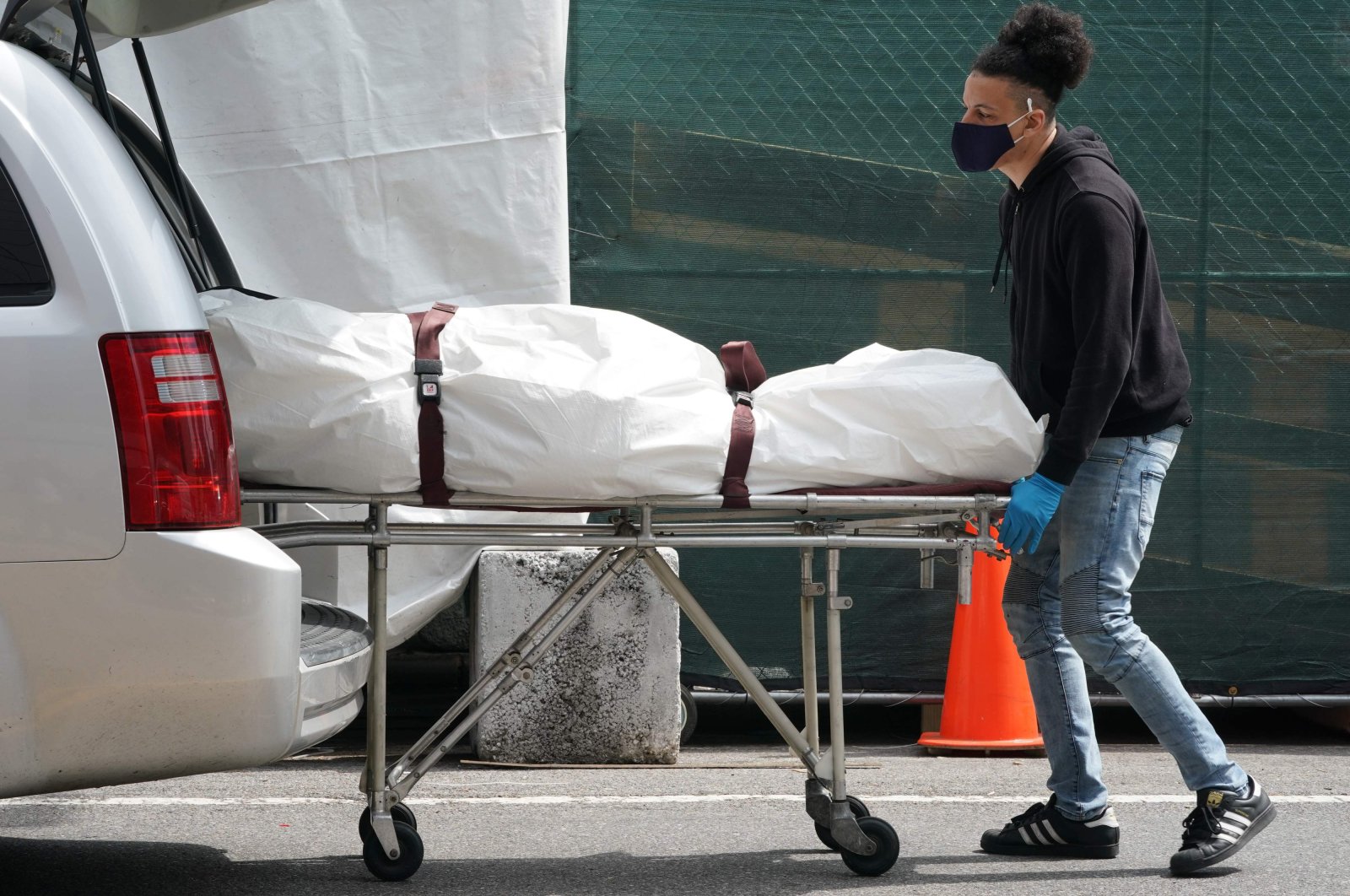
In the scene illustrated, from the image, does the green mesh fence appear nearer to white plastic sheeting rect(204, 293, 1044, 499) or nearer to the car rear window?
white plastic sheeting rect(204, 293, 1044, 499)

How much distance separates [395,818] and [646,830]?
2.60 ft

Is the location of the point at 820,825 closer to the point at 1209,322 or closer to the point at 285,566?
the point at 285,566

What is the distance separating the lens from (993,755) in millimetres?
5312

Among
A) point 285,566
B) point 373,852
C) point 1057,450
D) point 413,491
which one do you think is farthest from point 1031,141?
point 373,852

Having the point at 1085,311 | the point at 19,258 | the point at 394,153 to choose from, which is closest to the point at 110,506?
the point at 19,258

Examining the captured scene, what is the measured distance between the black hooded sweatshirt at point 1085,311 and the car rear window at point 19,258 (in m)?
2.13

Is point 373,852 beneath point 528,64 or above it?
beneath

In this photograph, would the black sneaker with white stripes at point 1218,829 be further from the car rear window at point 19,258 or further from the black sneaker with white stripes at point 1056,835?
the car rear window at point 19,258

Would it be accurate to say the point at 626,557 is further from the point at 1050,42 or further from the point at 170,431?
the point at 1050,42

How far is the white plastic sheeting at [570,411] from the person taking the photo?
3.14 meters

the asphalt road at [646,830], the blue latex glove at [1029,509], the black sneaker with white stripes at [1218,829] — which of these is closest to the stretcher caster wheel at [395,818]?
the asphalt road at [646,830]

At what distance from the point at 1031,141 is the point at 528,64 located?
89.3 inches

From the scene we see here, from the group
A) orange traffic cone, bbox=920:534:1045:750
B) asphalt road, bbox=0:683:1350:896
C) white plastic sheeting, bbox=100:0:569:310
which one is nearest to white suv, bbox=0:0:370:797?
asphalt road, bbox=0:683:1350:896

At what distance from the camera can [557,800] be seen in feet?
15.0
